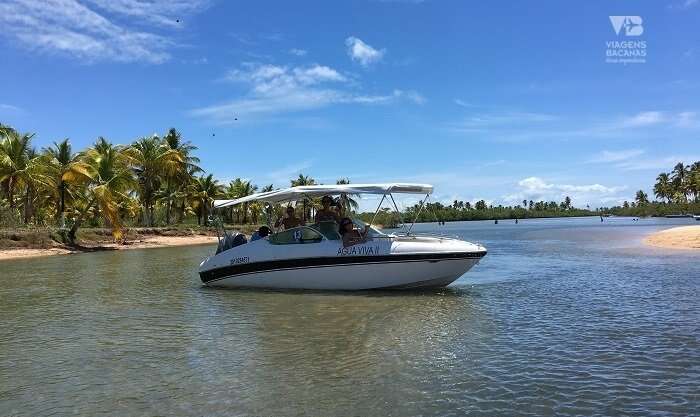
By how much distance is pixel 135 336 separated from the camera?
9.91 meters

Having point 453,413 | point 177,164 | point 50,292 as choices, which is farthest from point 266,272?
point 177,164

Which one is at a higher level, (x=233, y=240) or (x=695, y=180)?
(x=695, y=180)

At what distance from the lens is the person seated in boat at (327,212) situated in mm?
15094

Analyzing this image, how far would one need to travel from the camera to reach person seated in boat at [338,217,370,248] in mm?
14188

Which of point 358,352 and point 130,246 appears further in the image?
point 130,246

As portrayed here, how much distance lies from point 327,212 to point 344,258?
1.58 meters

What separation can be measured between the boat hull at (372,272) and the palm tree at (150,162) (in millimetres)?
46678

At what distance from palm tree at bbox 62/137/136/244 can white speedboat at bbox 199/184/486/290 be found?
1117 inches

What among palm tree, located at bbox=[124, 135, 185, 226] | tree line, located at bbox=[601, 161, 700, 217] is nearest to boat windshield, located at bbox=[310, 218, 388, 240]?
palm tree, located at bbox=[124, 135, 185, 226]

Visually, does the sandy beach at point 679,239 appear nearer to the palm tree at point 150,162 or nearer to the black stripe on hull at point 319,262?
the black stripe on hull at point 319,262

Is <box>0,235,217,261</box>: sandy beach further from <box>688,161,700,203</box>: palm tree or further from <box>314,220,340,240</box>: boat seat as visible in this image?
<box>688,161,700,203</box>: palm tree

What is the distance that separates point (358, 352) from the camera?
840cm

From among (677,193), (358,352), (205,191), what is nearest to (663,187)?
(677,193)

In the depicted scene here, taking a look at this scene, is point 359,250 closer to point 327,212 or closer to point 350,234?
point 350,234
